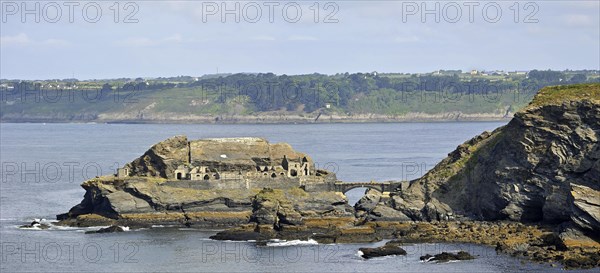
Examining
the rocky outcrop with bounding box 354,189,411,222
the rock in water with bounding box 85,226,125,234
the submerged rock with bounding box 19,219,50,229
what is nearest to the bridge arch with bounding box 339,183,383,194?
the rocky outcrop with bounding box 354,189,411,222

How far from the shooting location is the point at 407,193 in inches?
3856

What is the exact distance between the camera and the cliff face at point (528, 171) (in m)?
88.3

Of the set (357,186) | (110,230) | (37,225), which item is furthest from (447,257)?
(37,225)

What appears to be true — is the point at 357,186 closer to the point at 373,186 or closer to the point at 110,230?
the point at 373,186

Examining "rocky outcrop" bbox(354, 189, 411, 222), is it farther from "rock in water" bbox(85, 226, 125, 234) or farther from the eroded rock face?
"rock in water" bbox(85, 226, 125, 234)

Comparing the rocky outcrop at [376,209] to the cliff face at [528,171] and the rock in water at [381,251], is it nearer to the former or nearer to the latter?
the cliff face at [528,171]

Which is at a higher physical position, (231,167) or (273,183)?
(231,167)

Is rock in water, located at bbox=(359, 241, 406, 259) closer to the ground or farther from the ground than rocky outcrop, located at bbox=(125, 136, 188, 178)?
closer to the ground

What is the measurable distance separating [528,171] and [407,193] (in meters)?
10.6

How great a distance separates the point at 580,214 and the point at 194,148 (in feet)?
120

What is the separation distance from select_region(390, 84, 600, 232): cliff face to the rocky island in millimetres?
86

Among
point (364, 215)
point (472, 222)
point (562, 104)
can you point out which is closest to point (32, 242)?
point (364, 215)

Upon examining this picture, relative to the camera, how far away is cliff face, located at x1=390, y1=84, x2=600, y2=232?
8831 cm

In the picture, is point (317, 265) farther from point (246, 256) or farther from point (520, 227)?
point (520, 227)
